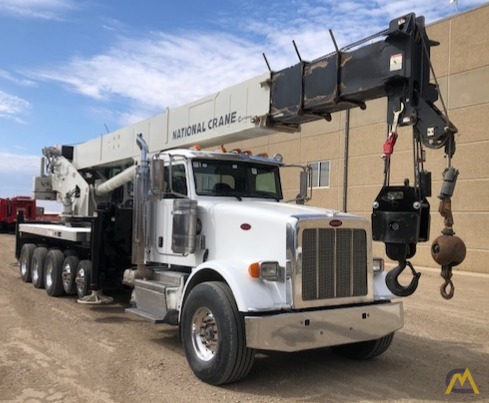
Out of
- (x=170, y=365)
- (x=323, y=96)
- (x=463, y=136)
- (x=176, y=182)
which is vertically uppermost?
(x=463, y=136)

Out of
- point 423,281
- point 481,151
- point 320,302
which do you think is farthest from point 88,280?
point 481,151

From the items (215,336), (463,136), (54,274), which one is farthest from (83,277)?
(463,136)

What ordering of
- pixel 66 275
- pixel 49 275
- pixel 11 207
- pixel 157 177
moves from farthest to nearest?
1. pixel 11 207
2. pixel 49 275
3. pixel 66 275
4. pixel 157 177

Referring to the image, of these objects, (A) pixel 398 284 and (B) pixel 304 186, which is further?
(B) pixel 304 186

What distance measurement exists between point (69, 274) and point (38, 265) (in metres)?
1.74

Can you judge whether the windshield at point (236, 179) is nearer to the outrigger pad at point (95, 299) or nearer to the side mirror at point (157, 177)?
the side mirror at point (157, 177)

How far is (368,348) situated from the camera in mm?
6301

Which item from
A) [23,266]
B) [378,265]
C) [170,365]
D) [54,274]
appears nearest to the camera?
[170,365]

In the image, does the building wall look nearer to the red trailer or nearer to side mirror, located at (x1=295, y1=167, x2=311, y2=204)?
side mirror, located at (x1=295, y1=167, x2=311, y2=204)

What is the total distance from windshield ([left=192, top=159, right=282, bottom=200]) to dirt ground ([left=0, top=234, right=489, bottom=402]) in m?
2.14

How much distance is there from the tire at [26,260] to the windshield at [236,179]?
23.5 ft

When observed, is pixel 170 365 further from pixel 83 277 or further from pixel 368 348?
pixel 83 277

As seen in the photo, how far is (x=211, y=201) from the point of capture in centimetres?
664

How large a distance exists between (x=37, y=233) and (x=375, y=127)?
1276 cm
